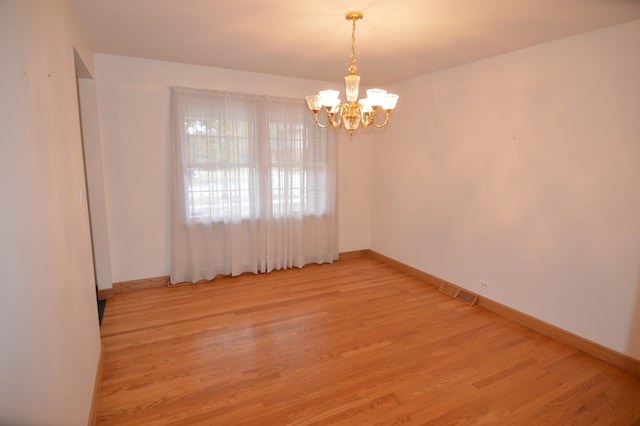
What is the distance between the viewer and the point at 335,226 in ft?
16.8

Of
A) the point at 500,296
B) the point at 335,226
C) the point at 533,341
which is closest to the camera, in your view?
the point at 533,341

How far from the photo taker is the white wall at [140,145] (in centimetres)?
373

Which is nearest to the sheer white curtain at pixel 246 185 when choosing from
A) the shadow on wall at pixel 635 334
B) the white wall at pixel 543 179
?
the white wall at pixel 543 179

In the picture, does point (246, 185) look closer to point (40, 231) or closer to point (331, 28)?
point (331, 28)

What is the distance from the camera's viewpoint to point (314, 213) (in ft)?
16.3

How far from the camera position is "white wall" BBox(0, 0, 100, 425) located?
100 cm

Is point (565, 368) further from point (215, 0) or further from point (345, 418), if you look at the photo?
point (215, 0)

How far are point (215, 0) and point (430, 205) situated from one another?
3241 millimetres

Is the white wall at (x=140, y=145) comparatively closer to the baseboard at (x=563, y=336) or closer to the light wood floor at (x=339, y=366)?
the light wood floor at (x=339, y=366)

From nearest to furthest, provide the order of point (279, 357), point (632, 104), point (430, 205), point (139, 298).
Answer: point (632, 104), point (279, 357), point (139, 298), point (430, 205)

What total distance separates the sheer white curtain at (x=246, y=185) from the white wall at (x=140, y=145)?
17cm

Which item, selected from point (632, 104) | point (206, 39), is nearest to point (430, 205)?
point (632, 104)

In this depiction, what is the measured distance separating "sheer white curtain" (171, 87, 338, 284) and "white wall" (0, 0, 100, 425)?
1973mm

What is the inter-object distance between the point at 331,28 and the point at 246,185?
2.28m
